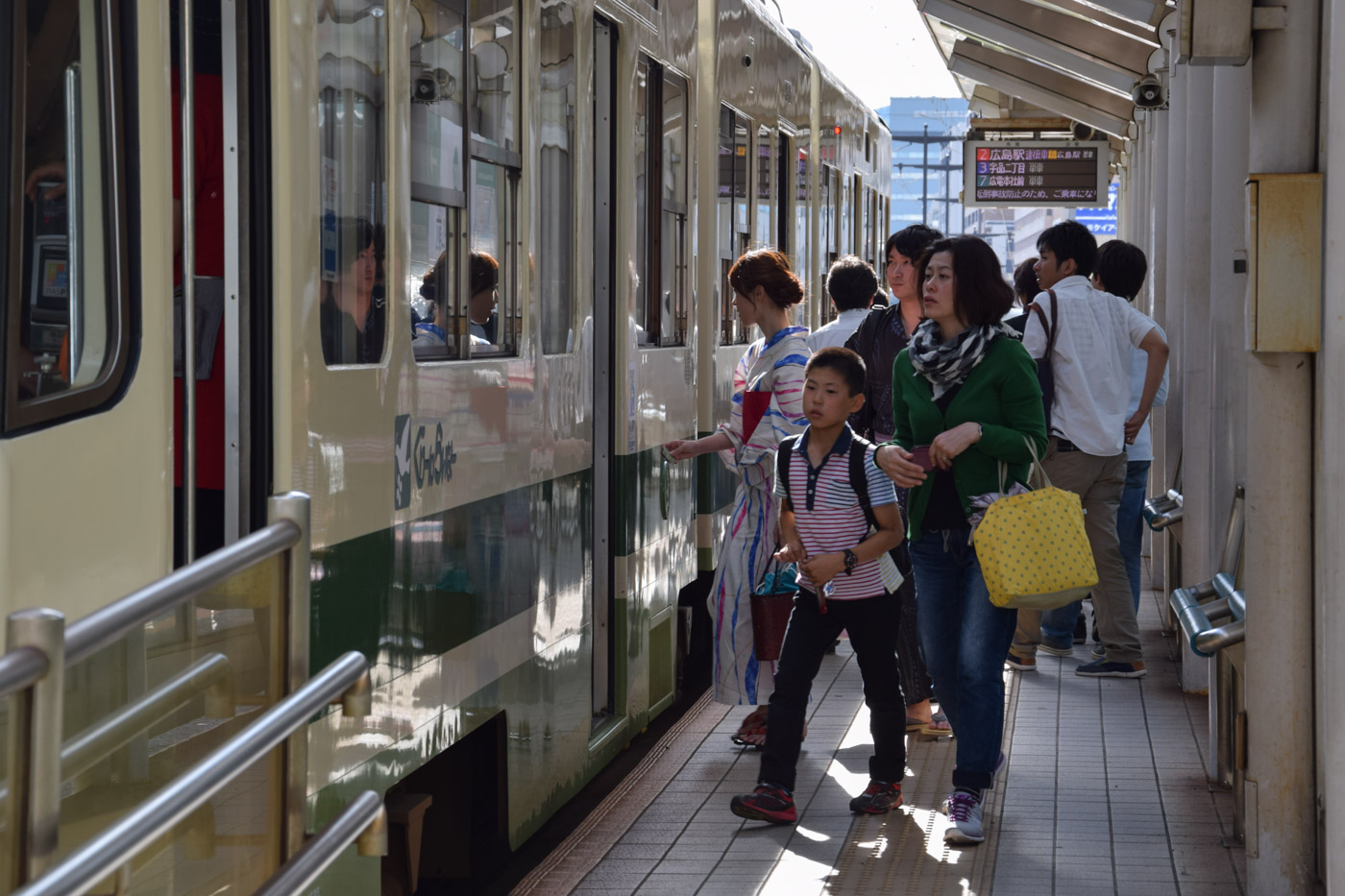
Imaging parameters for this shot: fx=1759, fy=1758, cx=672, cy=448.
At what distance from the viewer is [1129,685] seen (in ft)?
26.6

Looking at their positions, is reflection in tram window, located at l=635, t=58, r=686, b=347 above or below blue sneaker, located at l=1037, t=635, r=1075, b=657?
above

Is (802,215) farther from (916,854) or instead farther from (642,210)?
(916,854)

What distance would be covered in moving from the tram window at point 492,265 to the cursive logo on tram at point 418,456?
14.2 inches

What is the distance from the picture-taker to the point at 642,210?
6.66m

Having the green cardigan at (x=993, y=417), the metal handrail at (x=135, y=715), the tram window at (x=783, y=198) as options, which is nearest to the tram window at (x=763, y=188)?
the tram window at (x=783, y=198)

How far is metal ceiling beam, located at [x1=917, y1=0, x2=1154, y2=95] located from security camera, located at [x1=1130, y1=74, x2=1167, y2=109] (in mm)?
1459

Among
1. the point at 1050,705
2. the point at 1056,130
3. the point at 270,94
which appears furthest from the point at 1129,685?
the point at 1056,130

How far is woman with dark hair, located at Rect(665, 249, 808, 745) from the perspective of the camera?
6.46 meters

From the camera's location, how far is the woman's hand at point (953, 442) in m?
5.23

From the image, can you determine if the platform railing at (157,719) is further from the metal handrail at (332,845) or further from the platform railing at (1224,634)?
the platform railing at (1224,634)

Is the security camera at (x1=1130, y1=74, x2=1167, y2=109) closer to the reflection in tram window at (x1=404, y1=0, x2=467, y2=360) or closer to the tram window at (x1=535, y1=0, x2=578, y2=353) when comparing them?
the tram window at (x1=535, y1=0, x2=578, y2=353)

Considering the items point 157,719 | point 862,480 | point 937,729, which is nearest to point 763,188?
point 937,729

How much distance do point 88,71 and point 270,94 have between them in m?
0.69

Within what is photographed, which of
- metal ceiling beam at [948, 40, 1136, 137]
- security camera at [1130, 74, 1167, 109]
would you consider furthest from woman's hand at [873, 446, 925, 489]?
metal ceiling beam at [948, 40, 1136, 137]
